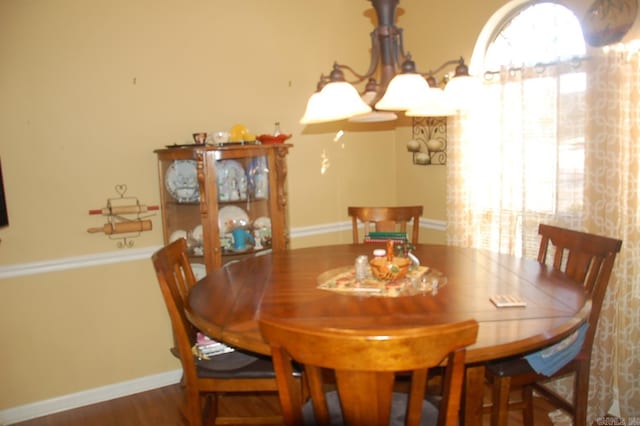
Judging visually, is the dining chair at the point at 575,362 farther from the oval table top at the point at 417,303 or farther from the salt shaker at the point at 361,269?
the salt shaker at the point at 361,269

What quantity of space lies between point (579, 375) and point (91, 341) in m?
2.59

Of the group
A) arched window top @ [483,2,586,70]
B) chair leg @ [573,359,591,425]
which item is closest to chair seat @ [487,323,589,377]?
chair leg @ [573,359,591,425]

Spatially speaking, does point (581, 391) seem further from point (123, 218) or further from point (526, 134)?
point (123, 218)

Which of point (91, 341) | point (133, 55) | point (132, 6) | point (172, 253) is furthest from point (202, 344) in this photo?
point (132, 6)

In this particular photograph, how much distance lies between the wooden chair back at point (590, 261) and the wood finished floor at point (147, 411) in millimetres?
864

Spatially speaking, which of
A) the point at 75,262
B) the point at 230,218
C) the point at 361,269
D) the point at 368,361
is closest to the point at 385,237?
the point at 361,269

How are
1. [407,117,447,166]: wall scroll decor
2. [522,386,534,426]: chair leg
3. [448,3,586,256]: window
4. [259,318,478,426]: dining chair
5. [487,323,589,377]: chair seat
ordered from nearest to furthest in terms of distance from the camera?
[259,318,478,426]: dining chair
[487,323,589,377]: chair seat
[522,386,534,426]: chair leg
[448,3,586,256]: window
[407,117,447,166]: wall scroll decor

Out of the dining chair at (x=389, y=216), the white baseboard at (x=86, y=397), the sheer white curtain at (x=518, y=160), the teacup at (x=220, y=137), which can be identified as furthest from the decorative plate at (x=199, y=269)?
the sheer white curtain at (x=518, y=160)

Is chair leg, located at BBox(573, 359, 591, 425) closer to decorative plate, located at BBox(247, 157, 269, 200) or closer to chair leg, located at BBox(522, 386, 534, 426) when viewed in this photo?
chair leg, located at BBox(522, 386, 534, 426)

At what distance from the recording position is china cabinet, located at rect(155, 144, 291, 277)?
284 centimetres

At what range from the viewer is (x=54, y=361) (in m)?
2.80

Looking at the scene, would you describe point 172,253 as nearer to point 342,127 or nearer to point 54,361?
point 54,361

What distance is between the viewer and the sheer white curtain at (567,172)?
2.36 metres

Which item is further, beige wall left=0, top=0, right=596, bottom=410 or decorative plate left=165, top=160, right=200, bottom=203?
decorative plate left=165, top=160, right=200, bottom=203
